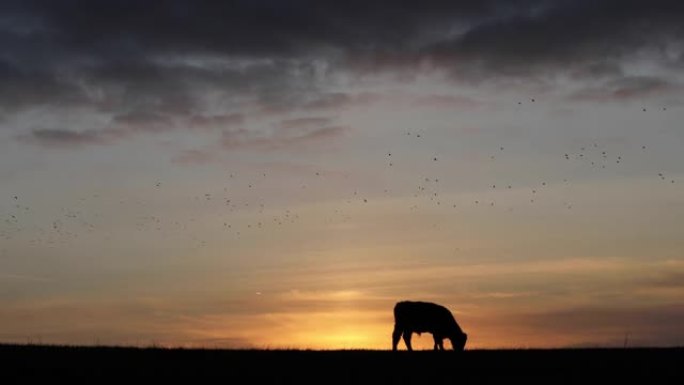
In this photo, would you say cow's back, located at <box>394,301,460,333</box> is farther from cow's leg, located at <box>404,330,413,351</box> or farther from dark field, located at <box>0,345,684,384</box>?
dark field, located at <box>0,345,684,384</box>

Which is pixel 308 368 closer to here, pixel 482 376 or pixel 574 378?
pixel 482 376

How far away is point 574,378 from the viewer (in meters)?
27.3

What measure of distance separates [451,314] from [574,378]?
1874cm

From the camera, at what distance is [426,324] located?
149ft

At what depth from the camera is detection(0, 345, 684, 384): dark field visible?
2628cm

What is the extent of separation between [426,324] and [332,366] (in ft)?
53.8

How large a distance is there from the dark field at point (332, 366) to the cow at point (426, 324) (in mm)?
8914

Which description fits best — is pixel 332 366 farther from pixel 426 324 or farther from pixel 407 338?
pixel 426 324

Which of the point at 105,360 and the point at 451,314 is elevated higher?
the point at 451,314

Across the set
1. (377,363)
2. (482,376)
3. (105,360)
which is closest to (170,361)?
Answer: (105,360)

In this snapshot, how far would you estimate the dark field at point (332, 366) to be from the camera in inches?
1035

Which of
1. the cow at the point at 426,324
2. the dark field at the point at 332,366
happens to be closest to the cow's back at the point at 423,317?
the cow at the point at 426,324

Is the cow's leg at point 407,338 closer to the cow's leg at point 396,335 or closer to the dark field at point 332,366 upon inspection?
the cow's leg at point 396,335

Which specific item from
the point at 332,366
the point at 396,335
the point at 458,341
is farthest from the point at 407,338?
the point at 332,366
